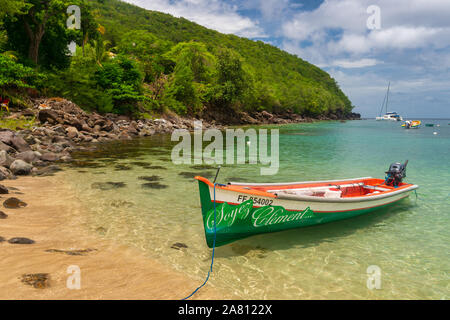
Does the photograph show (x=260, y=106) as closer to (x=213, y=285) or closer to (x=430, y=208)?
(x=430, y=208)

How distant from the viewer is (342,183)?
36.5 feet

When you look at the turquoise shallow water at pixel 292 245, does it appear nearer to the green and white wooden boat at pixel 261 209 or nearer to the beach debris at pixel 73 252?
the green and white wooden boat at pixel 261 209

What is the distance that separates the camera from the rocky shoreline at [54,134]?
13.2 meters

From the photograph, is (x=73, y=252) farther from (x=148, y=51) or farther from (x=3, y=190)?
(x=148, y=51)

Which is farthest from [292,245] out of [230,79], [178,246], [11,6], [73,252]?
[230,79]

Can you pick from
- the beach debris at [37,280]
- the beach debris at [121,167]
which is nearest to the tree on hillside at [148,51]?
the beach debris at [121,167]

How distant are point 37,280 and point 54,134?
65.2 feet

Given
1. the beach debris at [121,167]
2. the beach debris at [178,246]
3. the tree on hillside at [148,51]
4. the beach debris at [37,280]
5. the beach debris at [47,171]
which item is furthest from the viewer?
the tree on hillside at [148,51]

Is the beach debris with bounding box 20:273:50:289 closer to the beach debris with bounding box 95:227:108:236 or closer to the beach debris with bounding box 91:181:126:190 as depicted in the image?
the beach debris with bounding box 95:227:108:236

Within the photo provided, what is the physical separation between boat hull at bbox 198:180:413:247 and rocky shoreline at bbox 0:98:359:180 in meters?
9.27

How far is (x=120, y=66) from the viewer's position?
37.6m

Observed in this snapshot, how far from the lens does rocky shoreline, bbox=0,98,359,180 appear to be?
13227mm

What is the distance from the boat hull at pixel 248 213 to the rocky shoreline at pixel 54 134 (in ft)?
30.4
